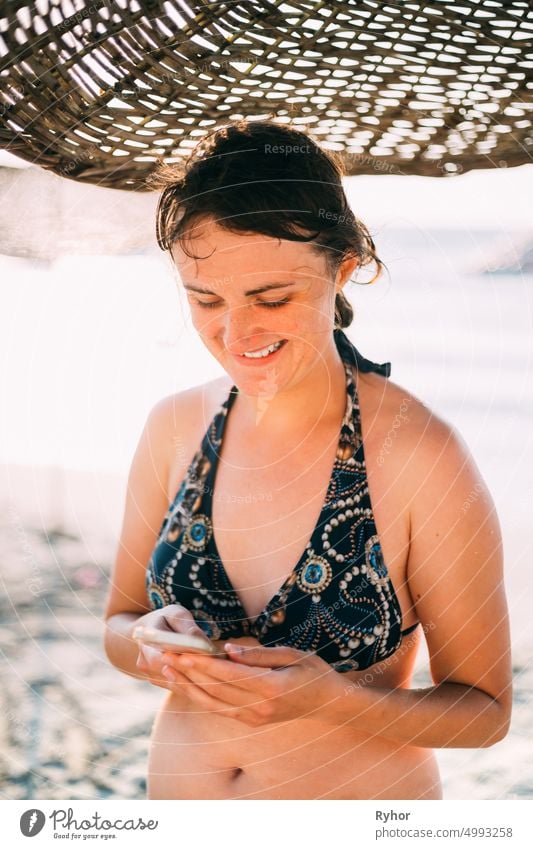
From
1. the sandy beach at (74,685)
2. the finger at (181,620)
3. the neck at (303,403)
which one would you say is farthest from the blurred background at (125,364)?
the finger at (181,620)

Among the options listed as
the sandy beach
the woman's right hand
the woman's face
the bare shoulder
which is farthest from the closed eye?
the sandy beach

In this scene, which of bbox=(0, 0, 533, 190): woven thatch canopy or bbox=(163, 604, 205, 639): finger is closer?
bbox=(163, 604, 205, 639): finger

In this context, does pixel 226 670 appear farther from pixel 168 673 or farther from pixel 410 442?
pixel 410 442

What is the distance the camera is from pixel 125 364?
39.7 inches

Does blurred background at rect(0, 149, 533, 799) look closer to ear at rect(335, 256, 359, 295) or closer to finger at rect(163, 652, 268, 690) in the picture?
ear at rect(335, 256, 359, 295)

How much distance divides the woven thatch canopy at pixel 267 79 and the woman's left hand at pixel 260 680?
44 cm

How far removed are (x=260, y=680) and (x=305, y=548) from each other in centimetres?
11

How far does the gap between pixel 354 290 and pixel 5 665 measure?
25.2 inches

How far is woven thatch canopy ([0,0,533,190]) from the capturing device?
0.78 meters

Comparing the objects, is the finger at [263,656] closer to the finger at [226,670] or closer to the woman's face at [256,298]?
the finger at [226,670]

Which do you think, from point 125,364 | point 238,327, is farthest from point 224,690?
point 125,364

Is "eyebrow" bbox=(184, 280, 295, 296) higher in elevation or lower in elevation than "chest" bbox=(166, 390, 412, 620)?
higher

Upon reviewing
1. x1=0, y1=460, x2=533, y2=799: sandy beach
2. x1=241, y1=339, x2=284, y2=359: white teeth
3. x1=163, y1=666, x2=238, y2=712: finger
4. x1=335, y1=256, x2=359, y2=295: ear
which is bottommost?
x1=0, y1=460, x2=533, y2=799: sandy beach
